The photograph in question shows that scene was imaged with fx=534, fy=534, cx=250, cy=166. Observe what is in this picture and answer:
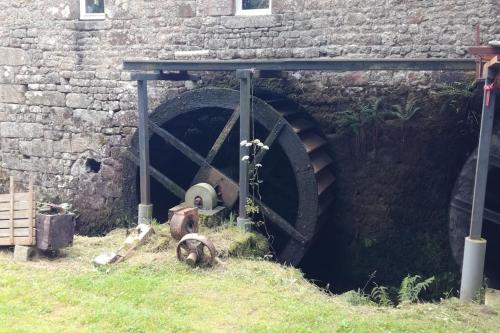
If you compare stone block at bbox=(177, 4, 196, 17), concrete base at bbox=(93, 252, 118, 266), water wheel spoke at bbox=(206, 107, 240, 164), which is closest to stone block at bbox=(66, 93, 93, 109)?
stone block at bbox=(177, 4, 196, 17)

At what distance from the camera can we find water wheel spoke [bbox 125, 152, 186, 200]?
22.8 ft

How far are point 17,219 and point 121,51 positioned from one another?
308 centimetres

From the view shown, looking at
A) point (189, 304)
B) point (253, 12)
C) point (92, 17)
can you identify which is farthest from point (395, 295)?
point (92, 17)

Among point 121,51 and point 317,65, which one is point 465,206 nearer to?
point 317,65

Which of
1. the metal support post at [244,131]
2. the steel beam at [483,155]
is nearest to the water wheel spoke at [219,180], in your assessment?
the metal support post at [244,131]

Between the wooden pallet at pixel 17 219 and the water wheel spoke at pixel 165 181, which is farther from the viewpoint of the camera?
the water wheel spoke at pixel 165 181

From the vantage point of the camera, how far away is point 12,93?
8.55m

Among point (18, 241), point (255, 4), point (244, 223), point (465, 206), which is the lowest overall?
point (18, 241)

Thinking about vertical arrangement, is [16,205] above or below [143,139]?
below

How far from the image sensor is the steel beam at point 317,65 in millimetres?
5245

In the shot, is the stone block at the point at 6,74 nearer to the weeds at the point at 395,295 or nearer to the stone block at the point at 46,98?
the stone block at the point at 46,98

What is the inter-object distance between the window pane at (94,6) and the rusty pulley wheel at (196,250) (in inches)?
171

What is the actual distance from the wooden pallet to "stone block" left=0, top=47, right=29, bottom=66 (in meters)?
3.33

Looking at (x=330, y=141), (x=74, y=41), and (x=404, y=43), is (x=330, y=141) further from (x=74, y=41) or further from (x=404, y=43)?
(x=74, y=41)
